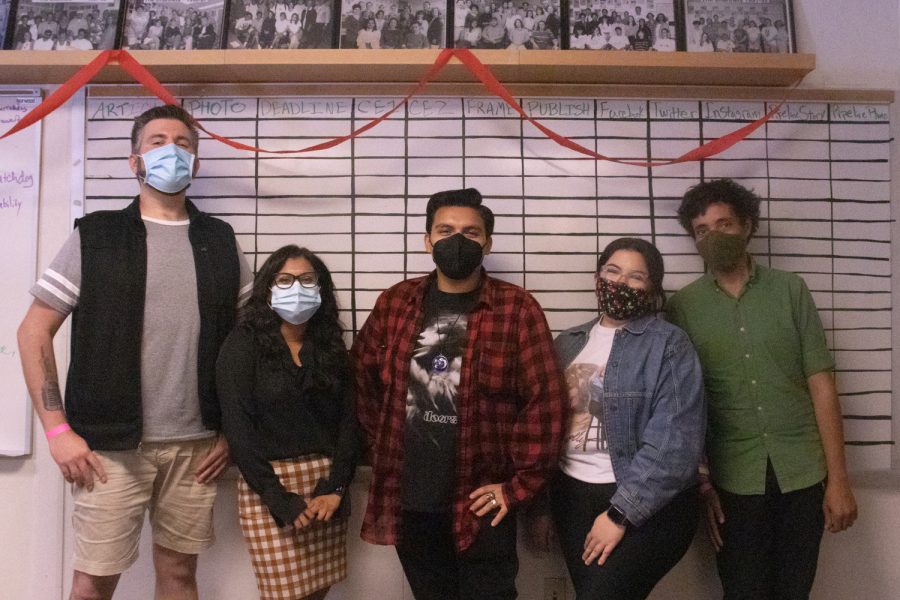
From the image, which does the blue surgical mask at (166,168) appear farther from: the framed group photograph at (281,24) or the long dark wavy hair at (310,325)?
the framed group photograph at (281,24)

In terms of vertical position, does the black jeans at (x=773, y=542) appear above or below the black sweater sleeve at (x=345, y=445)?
below

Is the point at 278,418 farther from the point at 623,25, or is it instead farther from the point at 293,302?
the point at 623,25

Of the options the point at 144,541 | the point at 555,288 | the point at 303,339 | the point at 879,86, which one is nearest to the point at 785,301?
the point at 555,288

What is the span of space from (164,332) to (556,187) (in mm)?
1451

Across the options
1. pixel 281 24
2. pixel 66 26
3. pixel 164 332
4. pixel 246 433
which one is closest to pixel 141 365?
pixel 164 332

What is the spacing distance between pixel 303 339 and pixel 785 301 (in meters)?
1.56

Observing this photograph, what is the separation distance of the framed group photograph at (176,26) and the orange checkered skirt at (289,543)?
1.64 metres

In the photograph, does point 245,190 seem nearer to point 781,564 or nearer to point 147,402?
point 147,402

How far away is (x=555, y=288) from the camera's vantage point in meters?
2.07

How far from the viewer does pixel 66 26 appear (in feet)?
7.03

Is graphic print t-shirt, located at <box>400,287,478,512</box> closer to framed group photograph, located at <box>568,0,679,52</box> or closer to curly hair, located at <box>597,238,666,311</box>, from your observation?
curly hair, located at <box>597,238,666,311</box>

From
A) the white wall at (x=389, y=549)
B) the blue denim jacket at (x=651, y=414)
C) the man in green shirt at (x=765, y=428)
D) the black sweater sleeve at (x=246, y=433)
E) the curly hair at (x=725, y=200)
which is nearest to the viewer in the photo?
the blue denim jacket at (x=651, y=414)

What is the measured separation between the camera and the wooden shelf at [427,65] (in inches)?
75.0

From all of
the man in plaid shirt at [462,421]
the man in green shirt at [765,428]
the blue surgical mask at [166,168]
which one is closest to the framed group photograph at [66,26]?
the blue surgical mask at [166,168]
